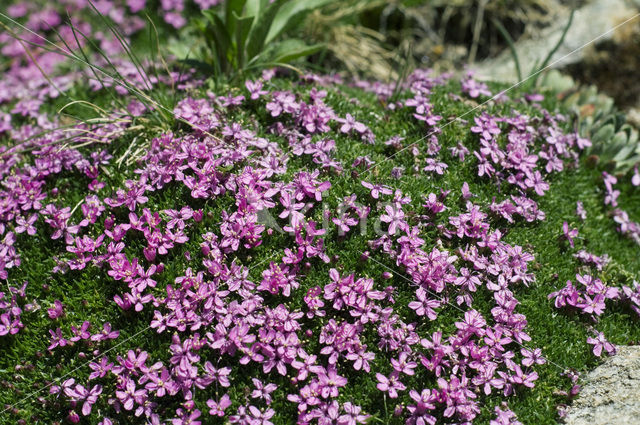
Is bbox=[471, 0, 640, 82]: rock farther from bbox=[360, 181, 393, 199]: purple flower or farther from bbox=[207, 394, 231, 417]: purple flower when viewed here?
bbox=[207, 394, 231, 417]: purple flower

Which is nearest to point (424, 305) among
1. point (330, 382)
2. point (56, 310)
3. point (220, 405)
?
point (330, 382)

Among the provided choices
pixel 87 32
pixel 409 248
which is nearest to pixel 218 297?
pixel 409 248

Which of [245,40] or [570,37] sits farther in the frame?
[570,37]

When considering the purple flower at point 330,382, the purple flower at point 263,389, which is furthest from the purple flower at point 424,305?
the purple flower at point 263,389

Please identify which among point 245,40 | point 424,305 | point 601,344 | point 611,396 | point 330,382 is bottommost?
point 611,396

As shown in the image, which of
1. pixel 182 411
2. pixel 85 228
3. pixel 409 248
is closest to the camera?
pixel 182 411

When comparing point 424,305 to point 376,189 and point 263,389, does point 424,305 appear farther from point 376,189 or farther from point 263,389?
point 263,389

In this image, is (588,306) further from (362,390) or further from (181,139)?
(181,139)
